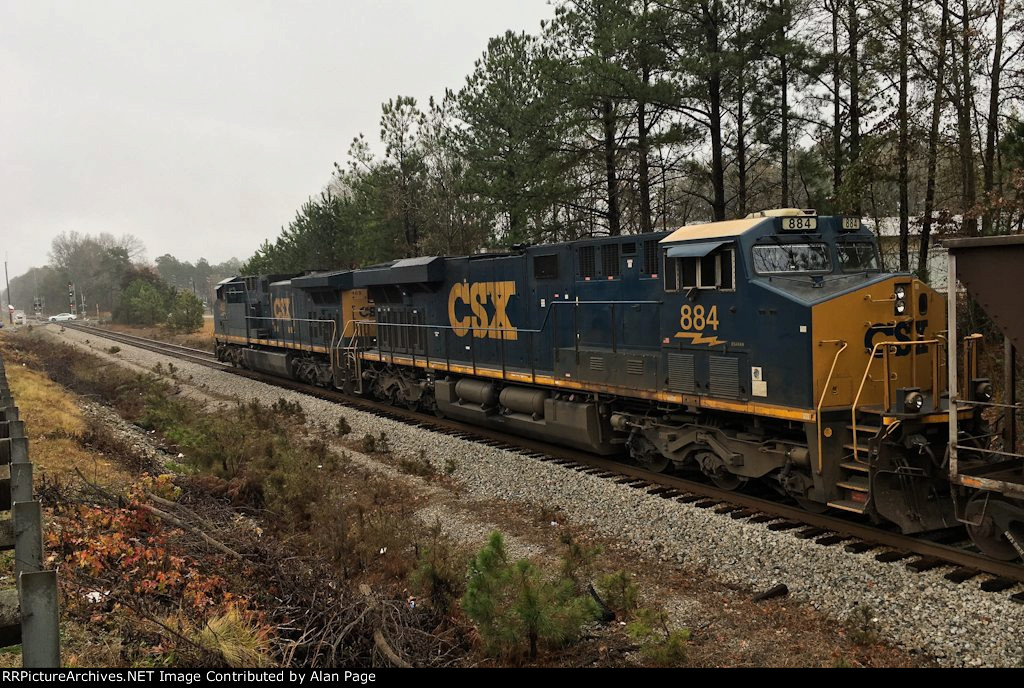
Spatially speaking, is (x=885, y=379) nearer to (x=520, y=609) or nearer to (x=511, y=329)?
(x=520, y=609)

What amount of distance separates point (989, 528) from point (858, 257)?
12.9ft

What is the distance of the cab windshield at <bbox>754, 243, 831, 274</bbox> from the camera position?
920cm

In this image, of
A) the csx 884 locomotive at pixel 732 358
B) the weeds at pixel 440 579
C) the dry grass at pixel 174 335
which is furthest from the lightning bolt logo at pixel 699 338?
the dry grass at pixel 174 335

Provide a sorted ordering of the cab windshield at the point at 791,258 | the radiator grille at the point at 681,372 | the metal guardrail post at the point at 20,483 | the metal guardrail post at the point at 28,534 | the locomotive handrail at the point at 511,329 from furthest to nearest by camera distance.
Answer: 1. the locomotive handrail at the point at 511,329
2. the radiator grille at the point at 681,372
3. the cab windshield at the point at 791,258
4. the metal guardrail post at the point at 20,483
5. the metal guardrail post at the point at 28,534

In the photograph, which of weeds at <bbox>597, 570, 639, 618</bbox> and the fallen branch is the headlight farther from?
the fallen branch

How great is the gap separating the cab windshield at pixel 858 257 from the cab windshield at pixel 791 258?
22 centimetres

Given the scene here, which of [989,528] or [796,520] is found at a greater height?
[989,528]

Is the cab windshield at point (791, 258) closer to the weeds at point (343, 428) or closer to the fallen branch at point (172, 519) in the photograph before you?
the fallen branch at point (172, 519)

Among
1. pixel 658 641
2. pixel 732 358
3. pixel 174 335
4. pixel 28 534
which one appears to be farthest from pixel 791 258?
pixel 174 335

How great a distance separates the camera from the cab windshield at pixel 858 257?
9.56 meters

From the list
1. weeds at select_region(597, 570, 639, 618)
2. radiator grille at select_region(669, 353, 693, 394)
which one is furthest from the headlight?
weeds at select_region(597, 570, 639, 618)

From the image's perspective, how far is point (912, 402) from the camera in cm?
760
